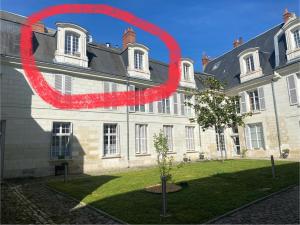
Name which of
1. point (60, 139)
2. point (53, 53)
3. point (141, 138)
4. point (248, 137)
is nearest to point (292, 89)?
point (248, 137)

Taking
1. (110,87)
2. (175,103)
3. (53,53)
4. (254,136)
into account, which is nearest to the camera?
(53,53)

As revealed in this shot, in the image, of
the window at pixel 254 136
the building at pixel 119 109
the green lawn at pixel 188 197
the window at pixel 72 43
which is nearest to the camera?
the green lawn at pixel 188 197

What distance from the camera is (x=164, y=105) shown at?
754 inches

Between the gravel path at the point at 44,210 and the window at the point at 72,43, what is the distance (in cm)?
965

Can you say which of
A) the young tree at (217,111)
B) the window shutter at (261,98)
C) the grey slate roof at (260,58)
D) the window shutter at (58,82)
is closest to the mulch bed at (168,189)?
the young tree at (217,111)

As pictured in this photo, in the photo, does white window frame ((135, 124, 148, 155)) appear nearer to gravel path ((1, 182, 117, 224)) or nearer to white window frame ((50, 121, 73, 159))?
white window frame ((50, 121, 73, 159))

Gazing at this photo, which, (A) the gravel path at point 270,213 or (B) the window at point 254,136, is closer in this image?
(A) the gravel path at point 270,213

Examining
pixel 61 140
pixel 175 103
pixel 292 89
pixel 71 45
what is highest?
pixel 71 45

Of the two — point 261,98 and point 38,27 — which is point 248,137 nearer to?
point 261,98

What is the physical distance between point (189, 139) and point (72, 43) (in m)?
11.5

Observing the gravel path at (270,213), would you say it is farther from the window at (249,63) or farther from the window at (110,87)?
the window at (249,63)

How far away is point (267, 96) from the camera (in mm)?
19062

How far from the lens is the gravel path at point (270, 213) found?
15.6ft

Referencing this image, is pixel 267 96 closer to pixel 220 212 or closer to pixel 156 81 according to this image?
pixel 156 81
